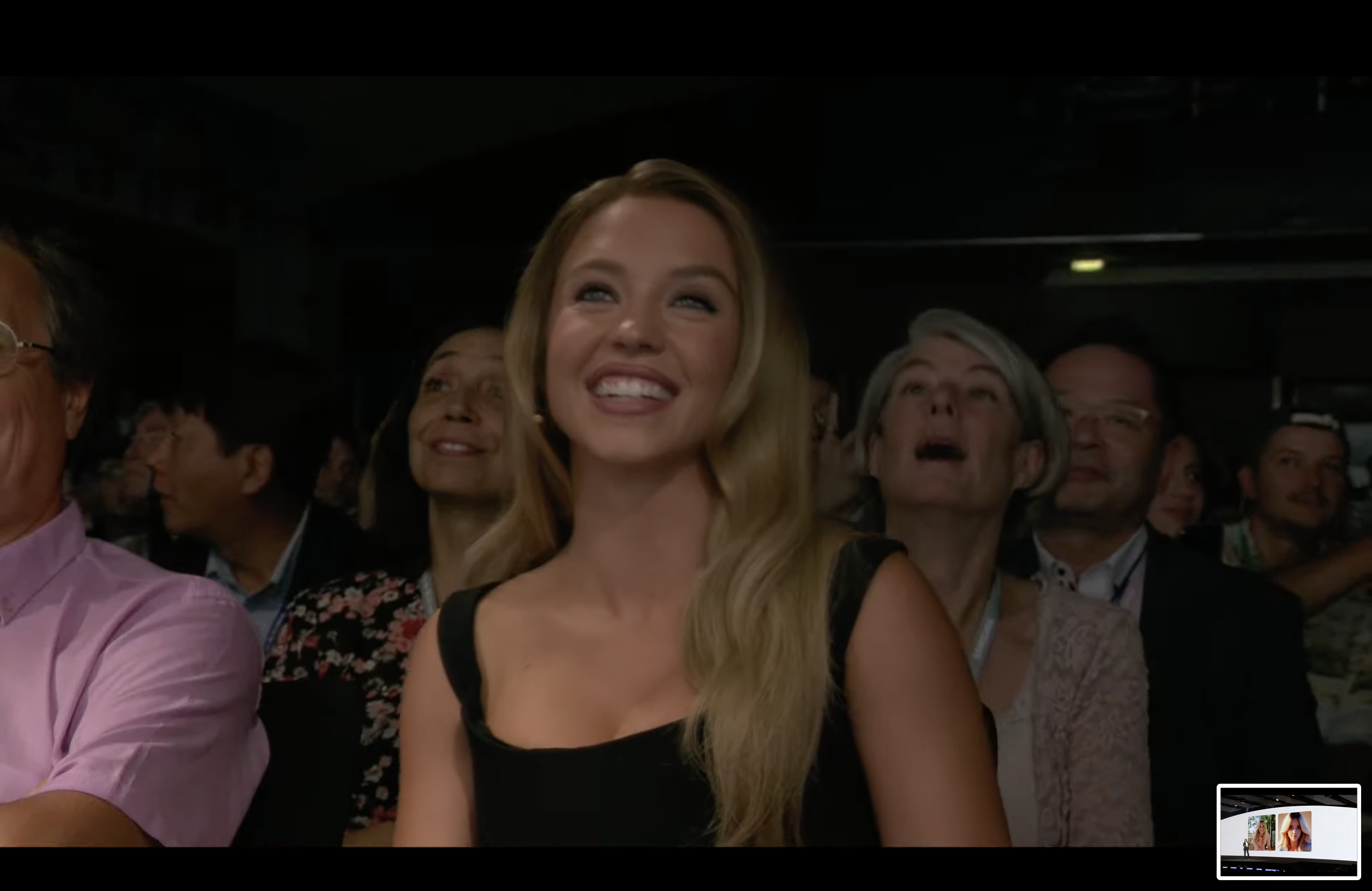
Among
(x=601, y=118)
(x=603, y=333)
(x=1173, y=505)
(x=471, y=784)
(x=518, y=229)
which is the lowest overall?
(x=471, y=784)

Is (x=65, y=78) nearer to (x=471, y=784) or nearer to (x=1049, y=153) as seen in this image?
(x=471, y=784)

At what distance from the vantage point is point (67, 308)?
10.9ft

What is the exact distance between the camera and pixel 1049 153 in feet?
10.7

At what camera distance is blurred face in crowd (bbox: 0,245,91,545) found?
324cm

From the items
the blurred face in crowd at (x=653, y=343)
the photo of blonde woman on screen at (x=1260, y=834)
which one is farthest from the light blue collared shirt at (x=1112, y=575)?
the blurred face in crowd at (x=653, y=343)

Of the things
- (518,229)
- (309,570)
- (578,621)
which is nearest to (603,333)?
(518,229)

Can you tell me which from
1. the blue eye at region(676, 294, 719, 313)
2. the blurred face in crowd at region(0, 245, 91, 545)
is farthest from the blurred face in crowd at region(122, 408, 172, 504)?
the blue eye at region(676, 294, 719, 313)

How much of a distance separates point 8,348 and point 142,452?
1.16 feet

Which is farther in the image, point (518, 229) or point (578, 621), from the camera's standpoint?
point (518, 229)

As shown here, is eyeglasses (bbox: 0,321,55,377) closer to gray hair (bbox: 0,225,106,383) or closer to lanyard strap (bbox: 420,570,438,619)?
gray hair (bbox: 0,225,106,383)

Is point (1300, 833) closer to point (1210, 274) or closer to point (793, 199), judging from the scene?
point (1210, 274)

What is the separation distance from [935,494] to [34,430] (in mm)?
1927

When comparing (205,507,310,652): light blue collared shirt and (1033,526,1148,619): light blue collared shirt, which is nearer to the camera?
(1033,526,1148,619): light blue collared shirt

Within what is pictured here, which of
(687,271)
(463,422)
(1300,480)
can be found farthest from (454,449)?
(1300,480)
